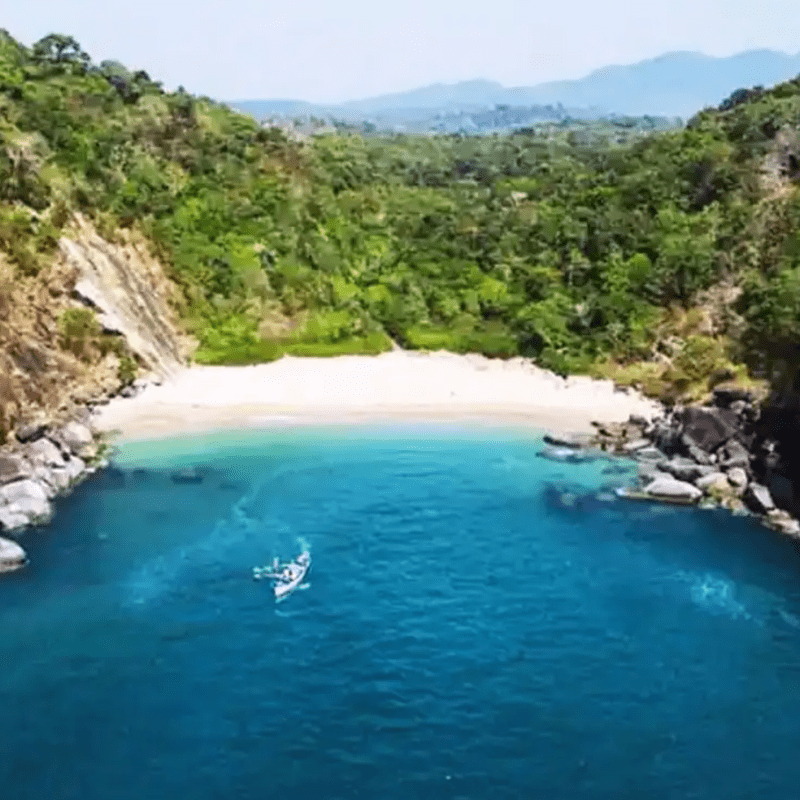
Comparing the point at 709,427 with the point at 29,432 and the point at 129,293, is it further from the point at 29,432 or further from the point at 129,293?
the point at 129,293

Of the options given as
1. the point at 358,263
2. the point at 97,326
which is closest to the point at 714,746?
the point at 97,326

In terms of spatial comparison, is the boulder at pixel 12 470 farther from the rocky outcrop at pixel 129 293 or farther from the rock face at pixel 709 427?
the rock face at pixel 709 427

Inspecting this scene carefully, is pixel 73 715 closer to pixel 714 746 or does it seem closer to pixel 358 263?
pixel 714 746

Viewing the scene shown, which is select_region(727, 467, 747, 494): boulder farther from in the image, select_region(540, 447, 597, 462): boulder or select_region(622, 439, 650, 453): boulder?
select_region(540, 447, 597, 462): boulder

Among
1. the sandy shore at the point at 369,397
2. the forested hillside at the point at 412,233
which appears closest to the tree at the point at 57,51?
the forested hillside at the point at 412,233

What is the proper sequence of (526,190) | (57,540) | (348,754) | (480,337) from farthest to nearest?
(526,190) < (480,337) < (57,540) < (348,754)

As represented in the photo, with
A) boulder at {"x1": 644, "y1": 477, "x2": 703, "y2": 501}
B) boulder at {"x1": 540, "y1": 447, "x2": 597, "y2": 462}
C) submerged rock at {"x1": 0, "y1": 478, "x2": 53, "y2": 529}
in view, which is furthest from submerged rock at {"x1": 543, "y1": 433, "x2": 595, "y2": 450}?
submerged rock at {"x1": 0, "y1": 478, "x2": 53, "y2": 529}
